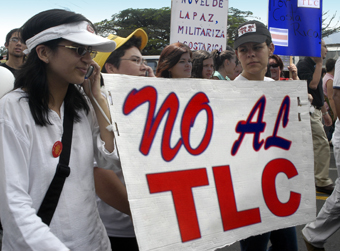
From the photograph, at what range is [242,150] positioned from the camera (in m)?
1.83

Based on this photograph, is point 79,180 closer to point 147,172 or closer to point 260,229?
point 147,172

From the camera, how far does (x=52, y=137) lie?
4.37 feet

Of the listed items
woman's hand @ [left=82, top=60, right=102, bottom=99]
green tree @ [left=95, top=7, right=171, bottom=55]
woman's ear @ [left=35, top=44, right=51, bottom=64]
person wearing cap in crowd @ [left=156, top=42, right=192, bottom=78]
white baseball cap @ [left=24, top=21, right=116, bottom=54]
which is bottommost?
woman's hand @ [left=82, top=60, right=102, bottom=99]

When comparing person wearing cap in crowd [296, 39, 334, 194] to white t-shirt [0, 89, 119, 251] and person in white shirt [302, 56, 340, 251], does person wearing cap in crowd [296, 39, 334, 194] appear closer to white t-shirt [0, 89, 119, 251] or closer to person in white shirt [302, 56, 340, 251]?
person in white shirt [302, 56, 340, 251]

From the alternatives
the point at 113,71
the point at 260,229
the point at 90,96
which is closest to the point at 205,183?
the point at 260,229

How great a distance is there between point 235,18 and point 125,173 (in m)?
31.8

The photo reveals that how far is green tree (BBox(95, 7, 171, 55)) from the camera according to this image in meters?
33.7

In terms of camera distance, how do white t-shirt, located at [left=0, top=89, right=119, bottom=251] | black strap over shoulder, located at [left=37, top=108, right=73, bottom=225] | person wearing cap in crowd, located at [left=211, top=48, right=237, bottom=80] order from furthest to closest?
person wearing cap in crowd, located at [left=211, top=48, right=237, bottom=80] < black strap over shoulder, located at [left=37, top=108, right=73, bottom=225] < white t-shirt, located at [left=0, top=89, right=119, bottom=251]

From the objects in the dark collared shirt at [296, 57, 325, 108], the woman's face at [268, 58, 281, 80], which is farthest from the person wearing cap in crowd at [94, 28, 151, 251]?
the dark collared shirt at [296, 57, 325, 108]

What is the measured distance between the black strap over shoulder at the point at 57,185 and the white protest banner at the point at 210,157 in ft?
0.72

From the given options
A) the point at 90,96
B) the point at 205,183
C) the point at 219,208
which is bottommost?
the point at 219,208

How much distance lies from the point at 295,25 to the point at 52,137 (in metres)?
2.59

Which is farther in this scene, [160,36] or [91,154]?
[160,36]

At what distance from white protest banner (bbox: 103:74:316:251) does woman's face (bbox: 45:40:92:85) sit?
0.12 meters
